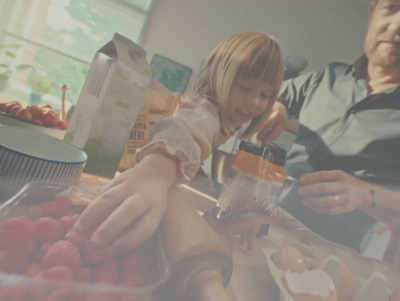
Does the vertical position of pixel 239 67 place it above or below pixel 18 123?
above

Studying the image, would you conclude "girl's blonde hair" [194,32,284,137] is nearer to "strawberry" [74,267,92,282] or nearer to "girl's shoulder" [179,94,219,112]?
"girl's shoulder" [179,94,219,112]

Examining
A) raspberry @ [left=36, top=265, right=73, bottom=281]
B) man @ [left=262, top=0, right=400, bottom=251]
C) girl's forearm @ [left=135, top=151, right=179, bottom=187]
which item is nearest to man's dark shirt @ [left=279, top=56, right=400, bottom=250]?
man @ [left=262, top=0, right=400, bottom=251]

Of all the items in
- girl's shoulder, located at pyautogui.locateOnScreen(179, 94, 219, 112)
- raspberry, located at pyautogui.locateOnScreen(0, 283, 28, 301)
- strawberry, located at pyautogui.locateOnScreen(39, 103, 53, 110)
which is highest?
girl's shoulder, located at pyautogui.locateOnScreen(179, 94, 219, 112)

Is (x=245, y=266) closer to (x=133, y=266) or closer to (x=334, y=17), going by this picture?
(x=133, y=266)

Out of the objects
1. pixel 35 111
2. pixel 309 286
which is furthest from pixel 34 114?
pixel 309 286

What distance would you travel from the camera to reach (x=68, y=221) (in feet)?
0.69

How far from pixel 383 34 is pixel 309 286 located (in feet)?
0.97

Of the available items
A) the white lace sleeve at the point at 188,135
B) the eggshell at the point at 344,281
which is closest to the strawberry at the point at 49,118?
the white lace sleeve at the point at 188,135

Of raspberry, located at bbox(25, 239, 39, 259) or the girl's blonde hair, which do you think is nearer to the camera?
raspberry, located at bbox(25, 239, 39, 259)

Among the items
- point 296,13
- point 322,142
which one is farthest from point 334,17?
point 322,142

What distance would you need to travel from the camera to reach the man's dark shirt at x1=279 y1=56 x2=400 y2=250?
1.02 feet

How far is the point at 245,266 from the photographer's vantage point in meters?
0.25

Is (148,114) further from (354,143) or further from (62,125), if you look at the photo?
(354,143)

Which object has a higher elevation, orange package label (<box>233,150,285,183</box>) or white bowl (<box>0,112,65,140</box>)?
orange package label (<box>233,150,285,183</box>)
